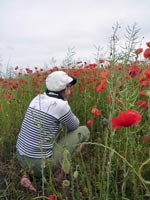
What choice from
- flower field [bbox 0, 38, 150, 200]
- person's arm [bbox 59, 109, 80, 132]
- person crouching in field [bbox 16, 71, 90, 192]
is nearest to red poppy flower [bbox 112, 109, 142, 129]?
flower field [bbox 0, 38, 150, 200]

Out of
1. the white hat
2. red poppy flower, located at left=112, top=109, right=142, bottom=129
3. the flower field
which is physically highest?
red poppy flower, located at left=112, top=109, right=142, bottom=129

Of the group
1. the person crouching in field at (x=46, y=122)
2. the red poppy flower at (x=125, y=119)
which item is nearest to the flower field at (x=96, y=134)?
the person crouching in field at (x=46, y=122)

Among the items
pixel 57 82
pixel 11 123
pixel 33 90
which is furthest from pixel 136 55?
pixel 33 90

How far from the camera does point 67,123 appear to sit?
2533 mm

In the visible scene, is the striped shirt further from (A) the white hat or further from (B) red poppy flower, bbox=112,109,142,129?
(B) red poppy flower, bbox=112,109,142,129

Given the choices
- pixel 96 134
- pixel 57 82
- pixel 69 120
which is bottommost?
pixel 96 134

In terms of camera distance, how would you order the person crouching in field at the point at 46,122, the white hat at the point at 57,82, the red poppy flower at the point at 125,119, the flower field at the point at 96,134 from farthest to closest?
the white hat at the point at 57,82
the person crouching in field at the point at 46,122
the flower field at the point at 96,134
the red poppy flower at the point at 125,119

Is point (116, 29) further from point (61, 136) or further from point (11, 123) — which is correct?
point (11, 123)

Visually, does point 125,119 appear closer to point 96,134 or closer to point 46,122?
point 46,122

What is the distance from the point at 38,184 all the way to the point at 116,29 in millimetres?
1344

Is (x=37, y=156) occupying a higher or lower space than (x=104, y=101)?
lower

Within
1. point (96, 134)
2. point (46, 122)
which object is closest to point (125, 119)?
point (46, 122)

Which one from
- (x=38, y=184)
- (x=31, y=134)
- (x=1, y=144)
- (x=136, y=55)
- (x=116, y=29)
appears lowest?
(x=38, y=184)

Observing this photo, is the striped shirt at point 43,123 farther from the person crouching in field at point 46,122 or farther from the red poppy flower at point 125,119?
the red poppy flower at point 125,119
